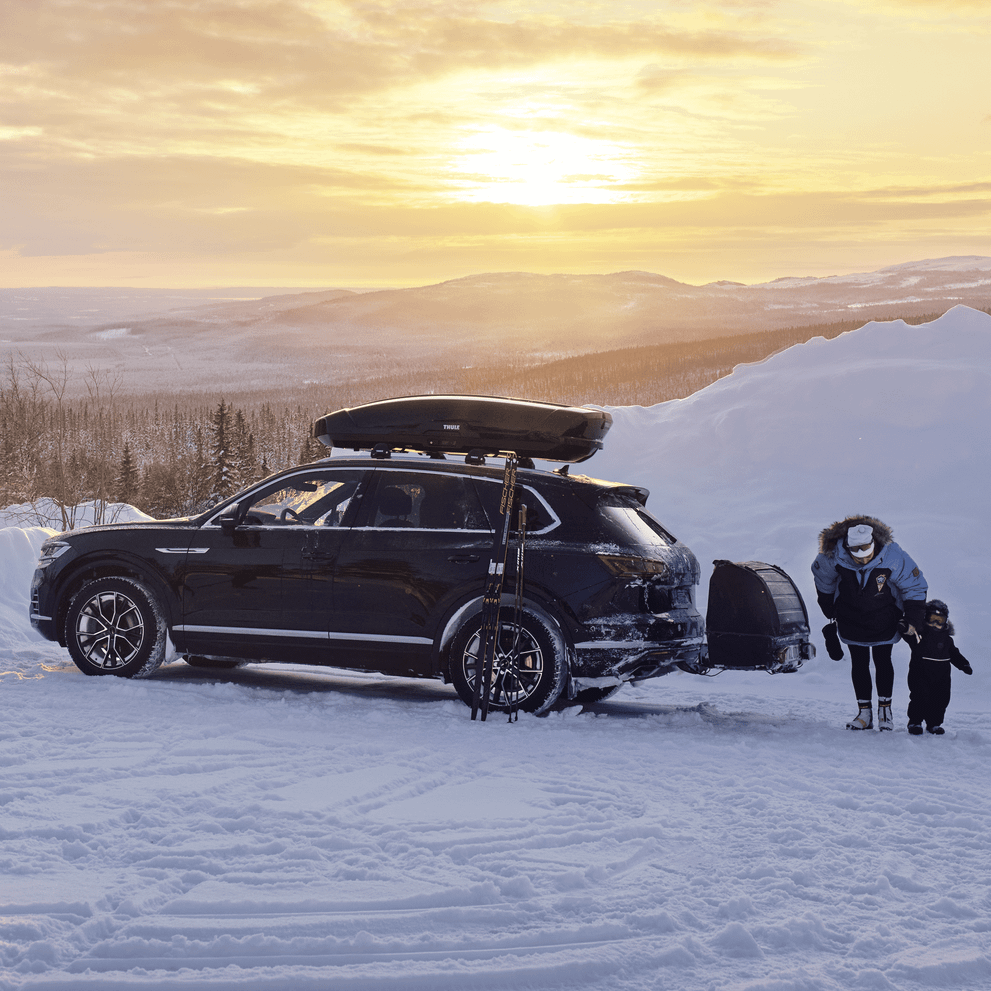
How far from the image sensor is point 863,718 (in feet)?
25.2

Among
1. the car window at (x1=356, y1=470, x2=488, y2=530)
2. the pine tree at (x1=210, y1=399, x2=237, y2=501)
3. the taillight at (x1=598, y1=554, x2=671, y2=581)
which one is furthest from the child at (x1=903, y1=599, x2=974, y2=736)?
the pine tree at (x1=210, y1=399, x2=237, y2=501)

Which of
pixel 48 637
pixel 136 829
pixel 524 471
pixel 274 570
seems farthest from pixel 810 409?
pixel 136 829

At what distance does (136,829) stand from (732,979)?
2.71 meters

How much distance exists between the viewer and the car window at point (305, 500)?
822 centimetres

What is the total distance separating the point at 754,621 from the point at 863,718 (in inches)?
40.2

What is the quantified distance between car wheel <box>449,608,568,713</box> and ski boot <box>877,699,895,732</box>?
230 centimetres

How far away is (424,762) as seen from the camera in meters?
6.14

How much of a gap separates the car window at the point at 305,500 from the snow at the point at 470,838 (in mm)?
1336

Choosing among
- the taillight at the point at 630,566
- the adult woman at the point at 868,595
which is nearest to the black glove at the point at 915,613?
the adult woman at the point at 868,595

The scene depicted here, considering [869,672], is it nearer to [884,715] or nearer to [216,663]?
[884,715]

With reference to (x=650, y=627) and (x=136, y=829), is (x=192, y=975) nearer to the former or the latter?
(x=136, y=829)

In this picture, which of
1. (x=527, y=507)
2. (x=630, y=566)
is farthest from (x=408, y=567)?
(x=630, y=566)

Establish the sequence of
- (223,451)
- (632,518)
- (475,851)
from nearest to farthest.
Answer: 1. (475,851)
2. (632,518)
3. (223,451)

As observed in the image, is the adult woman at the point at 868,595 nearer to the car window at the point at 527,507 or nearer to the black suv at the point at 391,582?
the black suv at the point at 391,582
